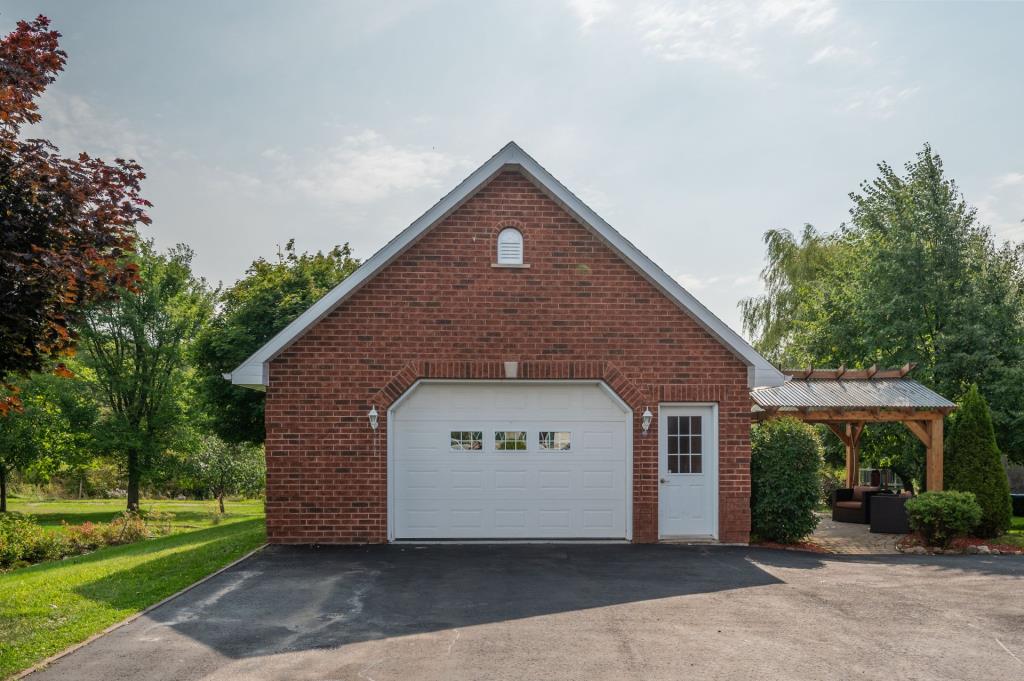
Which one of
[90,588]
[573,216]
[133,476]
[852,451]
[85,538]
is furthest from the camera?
[133,476]

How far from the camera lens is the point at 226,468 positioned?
34.4 meters

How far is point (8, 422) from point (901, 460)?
2686 cm

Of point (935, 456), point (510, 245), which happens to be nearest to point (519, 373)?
point (510, 245)

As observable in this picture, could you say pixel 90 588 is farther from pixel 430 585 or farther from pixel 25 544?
pixel 25 544

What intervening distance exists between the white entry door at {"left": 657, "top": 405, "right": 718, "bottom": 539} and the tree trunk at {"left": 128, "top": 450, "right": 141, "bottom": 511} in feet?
67.2

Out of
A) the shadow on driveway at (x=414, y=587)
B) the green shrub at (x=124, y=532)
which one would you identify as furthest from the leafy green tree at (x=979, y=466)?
the green shrub at (x=124, y=532)

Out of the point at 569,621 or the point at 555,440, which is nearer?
the point at 569,621

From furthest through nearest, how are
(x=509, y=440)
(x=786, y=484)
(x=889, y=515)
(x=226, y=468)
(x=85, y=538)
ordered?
(x=226, y=468) → (x=85, y=538) → (x=889, y=515) → (x=786, y=484) → (x=509, y=440)

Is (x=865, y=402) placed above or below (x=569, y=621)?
above

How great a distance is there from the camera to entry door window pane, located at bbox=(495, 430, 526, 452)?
13.7 meters

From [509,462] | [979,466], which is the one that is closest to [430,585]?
[509,462]

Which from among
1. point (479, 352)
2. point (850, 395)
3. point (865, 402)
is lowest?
point (865, 402)

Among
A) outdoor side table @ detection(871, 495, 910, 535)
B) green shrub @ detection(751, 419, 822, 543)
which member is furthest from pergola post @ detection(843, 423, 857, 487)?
green shrub @ detection(751, 419, 822, 543)

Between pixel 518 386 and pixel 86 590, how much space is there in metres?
6.70
